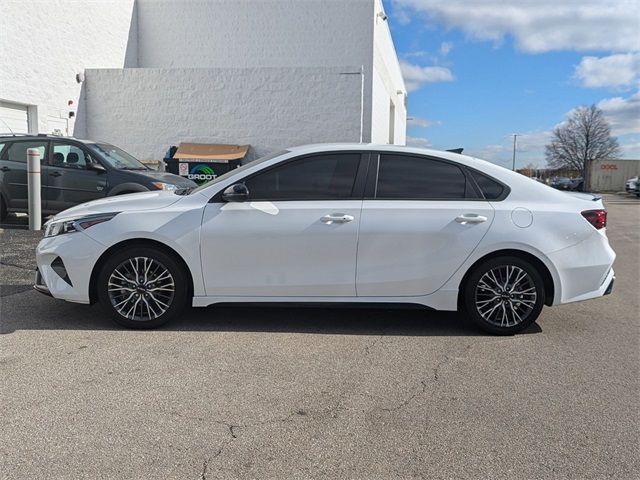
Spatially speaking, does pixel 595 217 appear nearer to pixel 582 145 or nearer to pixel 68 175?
pixel 68 175

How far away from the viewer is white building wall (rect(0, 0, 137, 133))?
49.6ft

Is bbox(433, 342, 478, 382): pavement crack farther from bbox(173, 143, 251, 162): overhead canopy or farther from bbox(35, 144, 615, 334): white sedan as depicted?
bbox(173, 143, 251, 162): overhead canopy

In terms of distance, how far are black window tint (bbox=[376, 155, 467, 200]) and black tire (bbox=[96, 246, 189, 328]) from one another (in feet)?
6.36

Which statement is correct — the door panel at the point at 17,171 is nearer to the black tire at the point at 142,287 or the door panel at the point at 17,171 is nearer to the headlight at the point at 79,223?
the headlight at the point at 79,223

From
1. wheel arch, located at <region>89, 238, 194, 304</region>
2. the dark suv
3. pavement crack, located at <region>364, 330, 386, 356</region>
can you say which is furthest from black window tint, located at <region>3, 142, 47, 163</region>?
pavement crack, located at <region>364, 330, 386, 356</region>

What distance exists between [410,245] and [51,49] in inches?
637

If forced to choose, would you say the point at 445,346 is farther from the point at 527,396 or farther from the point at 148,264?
the point at 148,264

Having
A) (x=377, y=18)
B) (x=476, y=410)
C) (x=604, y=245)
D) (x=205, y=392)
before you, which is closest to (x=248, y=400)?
(x=205, y=392)

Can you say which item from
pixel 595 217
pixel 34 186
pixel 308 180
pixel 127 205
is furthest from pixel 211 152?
pixel 595 217

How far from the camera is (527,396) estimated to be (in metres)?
3.71

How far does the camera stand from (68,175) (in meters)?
Result: 9.94

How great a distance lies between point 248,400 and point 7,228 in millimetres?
8289

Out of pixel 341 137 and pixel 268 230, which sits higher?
pixel 341 137

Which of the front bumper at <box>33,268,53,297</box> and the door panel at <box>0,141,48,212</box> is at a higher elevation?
the door panel at <box>0,141,48,212</box>
